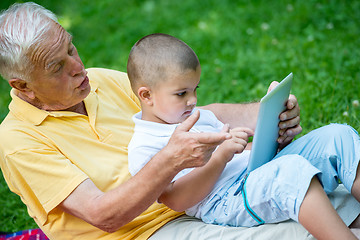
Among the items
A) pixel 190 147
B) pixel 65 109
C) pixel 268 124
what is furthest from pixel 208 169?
pixel 65 109

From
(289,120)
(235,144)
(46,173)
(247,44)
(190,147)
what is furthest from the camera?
(247,44)

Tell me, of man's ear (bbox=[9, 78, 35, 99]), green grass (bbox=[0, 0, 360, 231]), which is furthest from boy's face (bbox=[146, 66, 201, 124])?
green grass (bbox=[0, 0, 360, 231])

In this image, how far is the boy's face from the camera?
1891 millimetres

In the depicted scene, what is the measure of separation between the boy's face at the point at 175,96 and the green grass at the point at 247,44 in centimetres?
144

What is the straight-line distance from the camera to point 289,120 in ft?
6.94

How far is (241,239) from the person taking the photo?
1.87 meters

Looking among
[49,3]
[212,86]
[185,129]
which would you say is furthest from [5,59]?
[49,3]

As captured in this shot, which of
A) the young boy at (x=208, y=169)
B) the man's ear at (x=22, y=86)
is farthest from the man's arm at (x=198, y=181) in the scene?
the man's ear at (x=22, y=86)

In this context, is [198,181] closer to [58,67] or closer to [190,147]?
[190,147]

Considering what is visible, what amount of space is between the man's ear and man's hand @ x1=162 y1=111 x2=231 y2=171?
74cm

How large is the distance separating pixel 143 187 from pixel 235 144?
0.39 metres

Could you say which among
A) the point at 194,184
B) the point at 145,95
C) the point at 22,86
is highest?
the point at 145,95

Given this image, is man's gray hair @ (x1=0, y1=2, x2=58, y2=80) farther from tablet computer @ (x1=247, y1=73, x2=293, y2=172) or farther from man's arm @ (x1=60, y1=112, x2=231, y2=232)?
tablet computer @ (x1=247, y1=73, x2=293, y2=172)

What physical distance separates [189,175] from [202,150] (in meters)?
0.23
